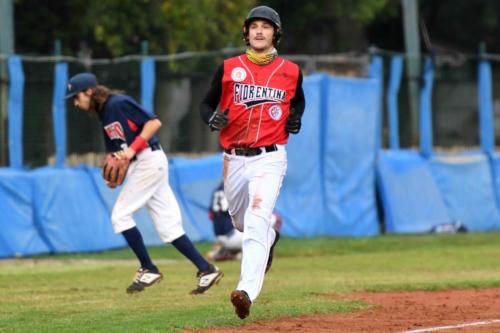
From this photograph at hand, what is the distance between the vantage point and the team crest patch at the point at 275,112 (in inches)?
387

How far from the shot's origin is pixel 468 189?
2278cm

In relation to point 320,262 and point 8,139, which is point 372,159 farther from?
point 8,139

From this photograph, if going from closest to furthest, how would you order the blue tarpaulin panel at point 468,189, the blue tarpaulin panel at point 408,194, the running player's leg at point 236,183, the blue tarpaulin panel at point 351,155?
the running player's leg at point 236,183 < the blue tarpaulin panel at point 351,155 < the blue tarpaulin panel at point 408,194 < the blue tarpaulin panel at point 468,189

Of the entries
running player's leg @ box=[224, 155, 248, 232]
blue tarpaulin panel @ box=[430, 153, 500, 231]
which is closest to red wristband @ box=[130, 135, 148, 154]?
running player's leg @ box=[224, 155, 248, 232]

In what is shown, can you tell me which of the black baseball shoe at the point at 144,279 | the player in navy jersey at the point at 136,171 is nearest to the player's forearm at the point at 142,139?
the player in navy jersey at the point at 136,171

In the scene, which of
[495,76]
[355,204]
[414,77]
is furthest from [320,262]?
[495,76]

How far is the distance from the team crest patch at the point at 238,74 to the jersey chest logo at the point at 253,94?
0.14 ft

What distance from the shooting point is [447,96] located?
2336cm

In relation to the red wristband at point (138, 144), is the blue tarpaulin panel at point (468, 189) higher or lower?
lower

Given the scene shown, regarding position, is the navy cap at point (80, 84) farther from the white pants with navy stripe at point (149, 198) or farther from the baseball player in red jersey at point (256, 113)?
the baseball player in red jersey at point (256, 113)

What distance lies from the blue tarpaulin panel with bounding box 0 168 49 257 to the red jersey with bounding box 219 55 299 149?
8041 mm

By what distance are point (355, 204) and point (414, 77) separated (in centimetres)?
277

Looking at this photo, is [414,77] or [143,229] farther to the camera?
[414,77]

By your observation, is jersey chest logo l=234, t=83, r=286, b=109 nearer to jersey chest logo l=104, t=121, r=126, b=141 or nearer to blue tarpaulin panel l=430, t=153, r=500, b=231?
jersey chest logo l=104, t=121, r=126, b=141
